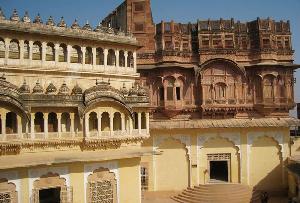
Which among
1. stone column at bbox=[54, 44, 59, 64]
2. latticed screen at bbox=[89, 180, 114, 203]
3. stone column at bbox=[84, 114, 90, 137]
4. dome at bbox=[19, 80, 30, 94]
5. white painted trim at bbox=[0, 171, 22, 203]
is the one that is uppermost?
stone column at bbox=[54, 44, 59, 64]

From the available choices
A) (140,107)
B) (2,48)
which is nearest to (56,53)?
(2,48)

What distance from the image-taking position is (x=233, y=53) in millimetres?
26422

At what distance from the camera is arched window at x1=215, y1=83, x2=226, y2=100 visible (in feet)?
86.0

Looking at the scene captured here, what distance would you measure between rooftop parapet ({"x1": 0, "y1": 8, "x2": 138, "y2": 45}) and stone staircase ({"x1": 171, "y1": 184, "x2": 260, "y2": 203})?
10763 mm

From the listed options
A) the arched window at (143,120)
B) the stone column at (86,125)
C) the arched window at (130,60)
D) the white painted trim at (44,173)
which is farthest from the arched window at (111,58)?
the white painted trim at (44,173)

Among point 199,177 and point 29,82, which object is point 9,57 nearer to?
point 29,82

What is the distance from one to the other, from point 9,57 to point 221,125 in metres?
14.4

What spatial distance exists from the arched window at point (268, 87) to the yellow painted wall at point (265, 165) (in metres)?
3.17

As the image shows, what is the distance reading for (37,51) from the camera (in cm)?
2042

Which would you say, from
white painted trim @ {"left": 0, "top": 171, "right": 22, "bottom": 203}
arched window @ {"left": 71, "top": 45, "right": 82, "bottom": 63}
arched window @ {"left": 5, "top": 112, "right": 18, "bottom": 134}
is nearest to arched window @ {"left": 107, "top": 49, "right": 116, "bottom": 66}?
arched window @ {"left": 71, "top": 45, "right": 82, "bottom": 63}

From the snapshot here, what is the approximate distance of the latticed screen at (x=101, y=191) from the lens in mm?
19875

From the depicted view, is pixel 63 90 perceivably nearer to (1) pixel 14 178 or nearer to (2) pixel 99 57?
(2) pixel 99 57

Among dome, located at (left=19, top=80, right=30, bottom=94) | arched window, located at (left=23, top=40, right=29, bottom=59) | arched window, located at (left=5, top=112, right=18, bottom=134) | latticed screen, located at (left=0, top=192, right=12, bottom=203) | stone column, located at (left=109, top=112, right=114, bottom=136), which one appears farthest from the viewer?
stone column, located at (left=109, top=112, right=114, bottom=136)

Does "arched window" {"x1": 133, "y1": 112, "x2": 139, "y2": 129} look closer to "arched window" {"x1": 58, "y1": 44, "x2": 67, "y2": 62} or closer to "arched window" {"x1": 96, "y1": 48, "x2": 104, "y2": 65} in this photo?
"arched window" {"x1": 96, "y1": 48, "x2": 104, "y2": 65}
